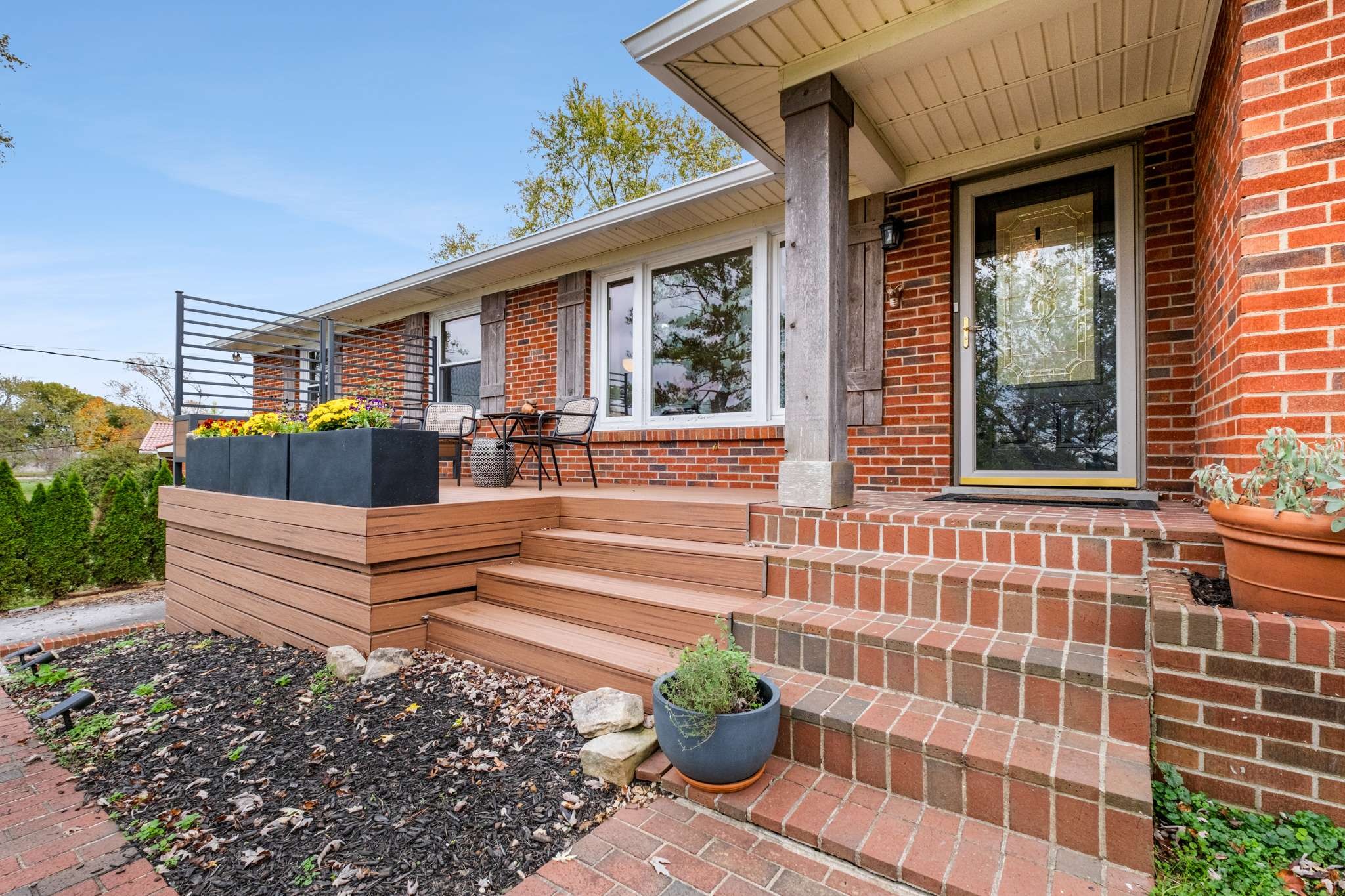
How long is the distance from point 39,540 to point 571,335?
553cm

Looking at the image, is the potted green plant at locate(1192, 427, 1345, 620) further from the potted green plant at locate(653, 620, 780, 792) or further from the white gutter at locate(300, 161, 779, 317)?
the white gutter at locate(300, 161, 779, 317)

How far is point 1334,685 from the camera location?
1.35 meters

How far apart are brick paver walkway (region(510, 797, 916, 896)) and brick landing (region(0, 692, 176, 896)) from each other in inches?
37.4

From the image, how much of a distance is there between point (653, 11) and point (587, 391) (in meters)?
9.26

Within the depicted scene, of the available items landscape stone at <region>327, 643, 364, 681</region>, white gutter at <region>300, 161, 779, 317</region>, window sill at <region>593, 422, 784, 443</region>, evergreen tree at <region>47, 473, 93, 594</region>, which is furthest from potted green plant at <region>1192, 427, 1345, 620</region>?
evergreen tree at <region>47, 473, 93, 594</region>

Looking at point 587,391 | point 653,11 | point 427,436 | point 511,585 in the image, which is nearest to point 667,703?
point 511,585

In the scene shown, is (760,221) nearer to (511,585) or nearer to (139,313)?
(511,585)

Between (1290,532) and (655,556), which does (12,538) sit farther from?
(1290,532)

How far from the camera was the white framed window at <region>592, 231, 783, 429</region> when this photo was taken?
4.43 meters

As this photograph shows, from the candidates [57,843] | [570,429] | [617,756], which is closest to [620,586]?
[617,756]

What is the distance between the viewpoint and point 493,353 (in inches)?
244

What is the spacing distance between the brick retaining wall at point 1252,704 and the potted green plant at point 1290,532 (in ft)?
0.21

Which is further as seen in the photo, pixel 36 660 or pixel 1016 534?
pixel 36 660

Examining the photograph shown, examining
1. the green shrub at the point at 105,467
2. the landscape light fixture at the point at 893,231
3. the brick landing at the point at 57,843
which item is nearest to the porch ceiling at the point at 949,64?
the landscape light fixture at the point at 893,231
